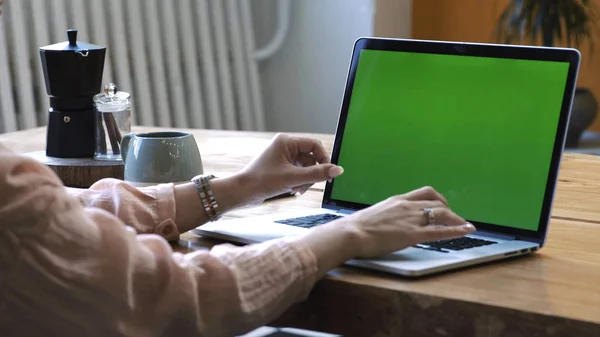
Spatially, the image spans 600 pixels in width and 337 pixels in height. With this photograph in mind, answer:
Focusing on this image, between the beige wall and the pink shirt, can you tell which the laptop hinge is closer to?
the pink shirt

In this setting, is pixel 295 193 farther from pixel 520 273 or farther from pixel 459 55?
pixel 520 273

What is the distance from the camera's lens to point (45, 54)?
5.29 feet

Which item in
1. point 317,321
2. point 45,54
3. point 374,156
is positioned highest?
point 45,54

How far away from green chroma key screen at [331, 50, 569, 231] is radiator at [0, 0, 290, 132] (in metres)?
1.68

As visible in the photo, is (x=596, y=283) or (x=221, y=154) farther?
(x=221, y=154)

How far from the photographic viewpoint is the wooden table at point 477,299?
89 cm

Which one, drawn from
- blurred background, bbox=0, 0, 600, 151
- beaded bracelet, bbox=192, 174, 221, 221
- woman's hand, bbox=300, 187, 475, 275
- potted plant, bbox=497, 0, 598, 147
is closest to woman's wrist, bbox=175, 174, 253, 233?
beaded bracelet, bbox=192, 174, 221, 221

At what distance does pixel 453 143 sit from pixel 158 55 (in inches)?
80.6

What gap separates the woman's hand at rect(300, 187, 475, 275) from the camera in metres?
1.02

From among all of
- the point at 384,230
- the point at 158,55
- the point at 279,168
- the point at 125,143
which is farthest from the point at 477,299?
the point at 158,55

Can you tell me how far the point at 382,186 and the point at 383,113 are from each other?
105 millimetres

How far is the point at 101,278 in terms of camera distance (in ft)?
2.85

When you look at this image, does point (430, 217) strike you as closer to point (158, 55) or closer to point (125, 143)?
point (125, 143)

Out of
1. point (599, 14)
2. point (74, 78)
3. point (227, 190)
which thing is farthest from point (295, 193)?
point (599, 14)
